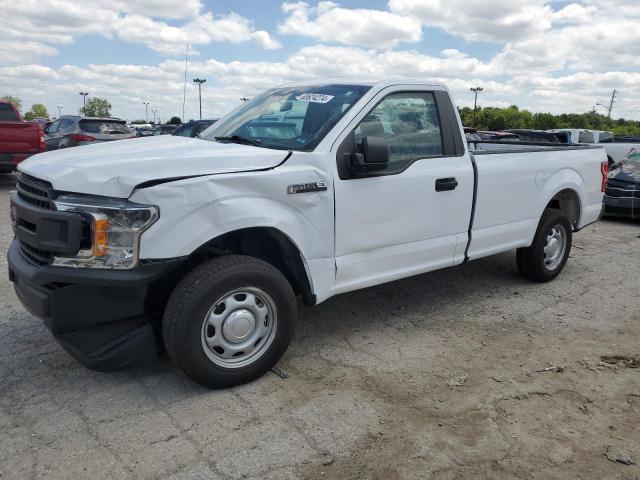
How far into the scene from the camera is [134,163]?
10.2 feet

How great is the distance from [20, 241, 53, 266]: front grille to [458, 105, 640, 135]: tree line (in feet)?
221

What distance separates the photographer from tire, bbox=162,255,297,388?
3145mm

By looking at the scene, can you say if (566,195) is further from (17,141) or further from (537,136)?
(537,136)

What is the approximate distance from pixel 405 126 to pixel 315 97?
0.72 m

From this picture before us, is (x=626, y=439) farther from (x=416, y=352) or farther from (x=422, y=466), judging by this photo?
(x=416, y=352)

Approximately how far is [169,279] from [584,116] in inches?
Answer: 3154

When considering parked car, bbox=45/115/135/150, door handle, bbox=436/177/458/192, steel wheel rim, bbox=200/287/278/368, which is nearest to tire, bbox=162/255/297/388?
steel wheel rim, bbox=200/287/278/368

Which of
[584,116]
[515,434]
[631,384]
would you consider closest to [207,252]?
[515,434]

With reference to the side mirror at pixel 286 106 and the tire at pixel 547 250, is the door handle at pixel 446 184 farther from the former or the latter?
the tire at pixel 547 250

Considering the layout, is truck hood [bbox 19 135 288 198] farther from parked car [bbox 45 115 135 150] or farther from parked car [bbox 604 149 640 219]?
parked car [bbox 45 115 135 150]

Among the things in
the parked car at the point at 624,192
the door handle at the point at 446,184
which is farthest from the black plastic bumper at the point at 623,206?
the door handle at the point at 446,184

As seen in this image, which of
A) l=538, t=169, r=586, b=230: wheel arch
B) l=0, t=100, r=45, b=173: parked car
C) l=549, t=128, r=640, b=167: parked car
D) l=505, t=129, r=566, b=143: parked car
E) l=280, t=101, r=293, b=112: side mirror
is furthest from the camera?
l=505, t=129, r=566, b=143: parked car

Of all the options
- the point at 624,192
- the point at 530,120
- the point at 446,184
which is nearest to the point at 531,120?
the point at 530,120

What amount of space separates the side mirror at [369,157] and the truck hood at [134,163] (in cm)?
46
